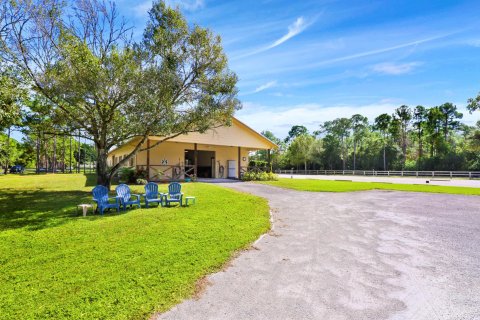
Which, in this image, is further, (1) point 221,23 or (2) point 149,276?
(1) point 221,23

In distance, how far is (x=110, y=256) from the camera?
209 inches

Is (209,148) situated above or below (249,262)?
above

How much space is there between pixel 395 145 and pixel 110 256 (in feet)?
193

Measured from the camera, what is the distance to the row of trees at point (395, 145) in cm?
4548

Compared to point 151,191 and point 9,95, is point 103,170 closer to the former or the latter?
point 151,191

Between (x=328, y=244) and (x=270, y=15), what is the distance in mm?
9737

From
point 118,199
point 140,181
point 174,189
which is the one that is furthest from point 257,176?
point 118,199

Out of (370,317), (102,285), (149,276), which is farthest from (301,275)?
(102,285)

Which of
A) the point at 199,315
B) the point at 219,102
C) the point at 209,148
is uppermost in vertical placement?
the point at 219,102

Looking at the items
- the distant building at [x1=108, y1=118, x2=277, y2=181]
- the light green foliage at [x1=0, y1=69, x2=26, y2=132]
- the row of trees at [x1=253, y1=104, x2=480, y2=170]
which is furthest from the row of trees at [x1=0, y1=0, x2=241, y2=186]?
the row of trees at [x1=253, y1=104, x2=480, y2=170]

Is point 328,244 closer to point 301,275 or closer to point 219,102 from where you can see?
point 301,275

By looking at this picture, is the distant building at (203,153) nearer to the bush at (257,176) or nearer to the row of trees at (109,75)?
the bush at (257,176)

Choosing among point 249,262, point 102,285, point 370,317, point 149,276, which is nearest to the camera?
point 370,317

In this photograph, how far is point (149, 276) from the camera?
4.44 metres
